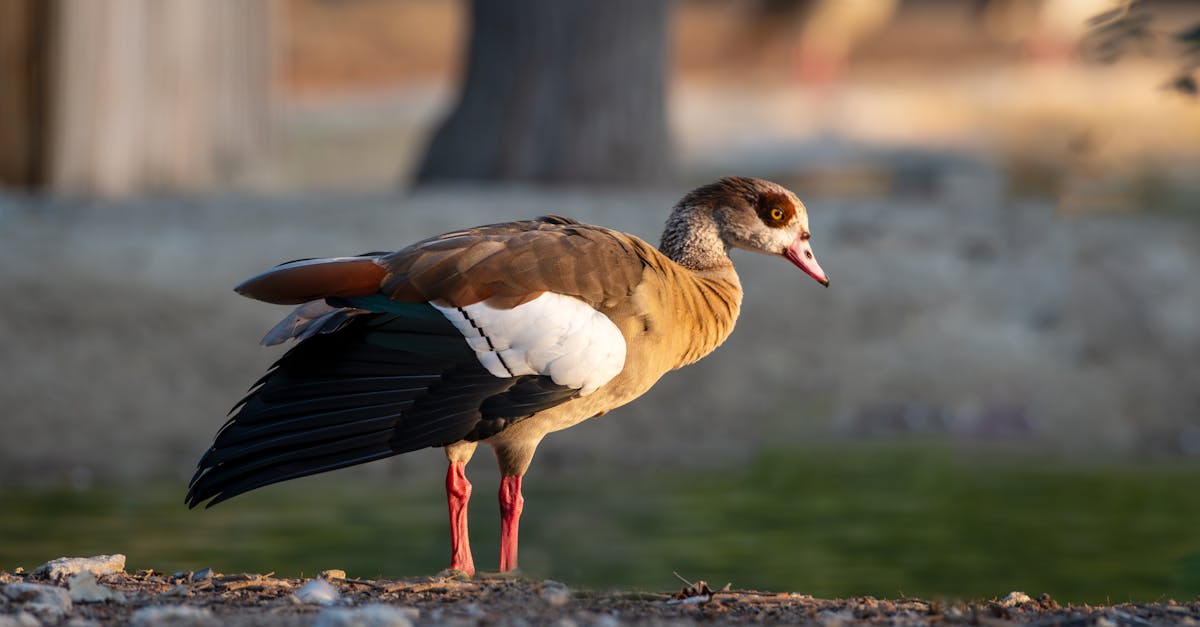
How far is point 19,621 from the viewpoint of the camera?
3639 mm

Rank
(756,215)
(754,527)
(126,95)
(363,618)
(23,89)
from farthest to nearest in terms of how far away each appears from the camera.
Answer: (126,95) → (23,89) → (754,527) → (756,215) → (363,618)

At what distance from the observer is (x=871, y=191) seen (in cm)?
1427

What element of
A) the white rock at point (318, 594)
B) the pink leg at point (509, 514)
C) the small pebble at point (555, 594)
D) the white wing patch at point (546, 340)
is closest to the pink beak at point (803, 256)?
the white wing patch at point (546, 340)

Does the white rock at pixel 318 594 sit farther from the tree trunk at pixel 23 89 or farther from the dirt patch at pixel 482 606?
the tree trunk at pixel 23 89

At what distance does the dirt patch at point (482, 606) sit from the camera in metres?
3.76

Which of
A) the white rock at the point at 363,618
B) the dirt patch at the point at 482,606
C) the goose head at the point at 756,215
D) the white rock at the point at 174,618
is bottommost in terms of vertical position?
the dirt patch at the point at 482,606

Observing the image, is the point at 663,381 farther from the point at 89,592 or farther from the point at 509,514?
the point at 89,592

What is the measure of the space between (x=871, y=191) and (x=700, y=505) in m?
7.22

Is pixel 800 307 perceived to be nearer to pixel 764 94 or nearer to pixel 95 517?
pixel 95 517

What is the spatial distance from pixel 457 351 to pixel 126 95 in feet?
25.4

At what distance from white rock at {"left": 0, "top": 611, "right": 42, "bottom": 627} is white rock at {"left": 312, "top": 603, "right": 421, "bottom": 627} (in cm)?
63

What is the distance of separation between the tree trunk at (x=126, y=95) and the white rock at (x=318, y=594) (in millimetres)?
7645

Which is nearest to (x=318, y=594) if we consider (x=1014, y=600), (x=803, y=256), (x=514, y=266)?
(x=514, y=266)

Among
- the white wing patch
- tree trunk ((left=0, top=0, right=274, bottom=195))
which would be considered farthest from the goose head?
tree trunk ((left=0, top=0, right=274, bottom=195))
